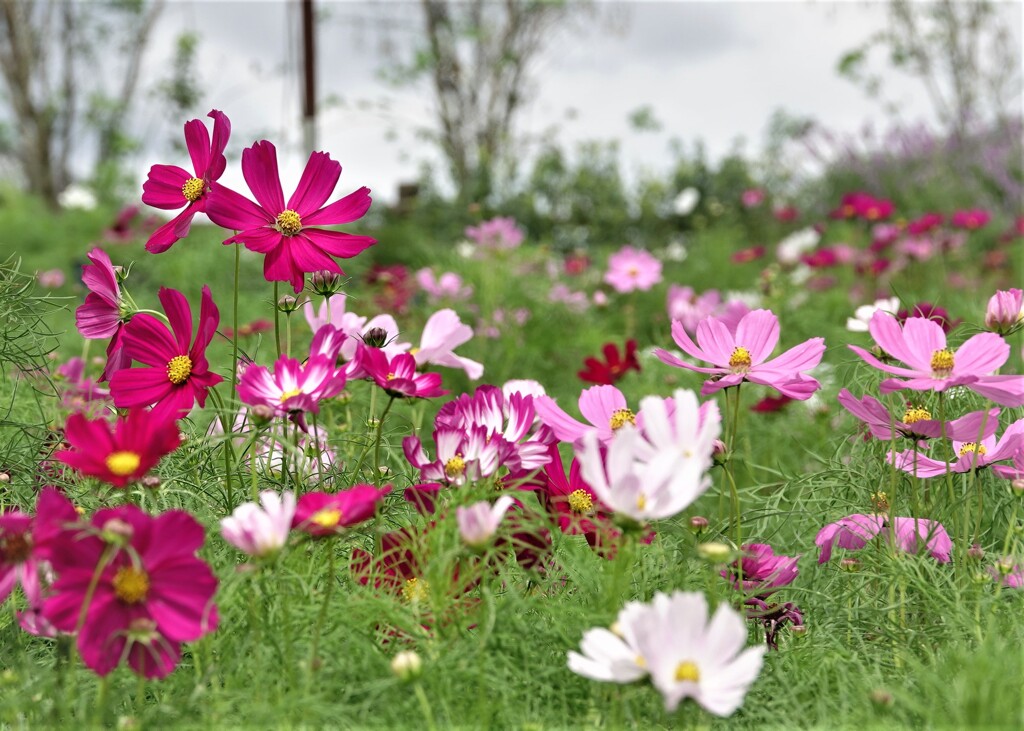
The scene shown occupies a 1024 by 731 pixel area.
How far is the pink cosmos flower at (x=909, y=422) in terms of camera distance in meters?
0.89

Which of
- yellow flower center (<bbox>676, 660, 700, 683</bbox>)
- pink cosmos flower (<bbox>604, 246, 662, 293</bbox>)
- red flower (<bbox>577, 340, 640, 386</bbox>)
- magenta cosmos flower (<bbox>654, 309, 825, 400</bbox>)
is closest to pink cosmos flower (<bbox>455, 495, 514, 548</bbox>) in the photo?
yellow flower center (<bbox>676, 660, 700, 683</bbox>)

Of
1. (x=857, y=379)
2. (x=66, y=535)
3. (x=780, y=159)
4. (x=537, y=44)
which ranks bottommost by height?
(x=66, y=535)

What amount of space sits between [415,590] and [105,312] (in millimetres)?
393

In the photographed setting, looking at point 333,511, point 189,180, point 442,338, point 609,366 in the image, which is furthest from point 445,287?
point 333,511

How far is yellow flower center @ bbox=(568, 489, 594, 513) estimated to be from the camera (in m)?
0.89

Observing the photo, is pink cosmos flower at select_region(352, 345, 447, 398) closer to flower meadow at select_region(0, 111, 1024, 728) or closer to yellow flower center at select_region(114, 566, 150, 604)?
flower meadow at select_region(0, 111, 1024, 728)

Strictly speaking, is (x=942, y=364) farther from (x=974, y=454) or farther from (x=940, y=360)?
(x=974, y=454)

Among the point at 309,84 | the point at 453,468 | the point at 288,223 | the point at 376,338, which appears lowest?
the point at 453,468

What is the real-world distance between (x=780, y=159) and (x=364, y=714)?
24.9 feet

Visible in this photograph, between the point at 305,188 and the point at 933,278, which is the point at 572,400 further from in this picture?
the point at 933,278

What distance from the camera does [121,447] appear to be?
2.19 ft

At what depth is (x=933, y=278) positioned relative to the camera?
4.26m

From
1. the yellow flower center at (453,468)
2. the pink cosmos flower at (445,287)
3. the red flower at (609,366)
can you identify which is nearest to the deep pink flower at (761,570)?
the yellow flower center at (453,468)

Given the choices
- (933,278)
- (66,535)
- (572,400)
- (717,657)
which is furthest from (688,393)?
(933,278)
